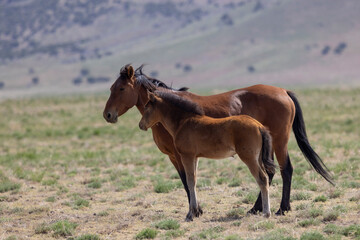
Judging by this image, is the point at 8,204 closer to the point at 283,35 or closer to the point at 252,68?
the point at 252,68

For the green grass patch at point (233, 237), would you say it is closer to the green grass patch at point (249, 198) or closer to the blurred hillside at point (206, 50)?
the green grass patch at point (249, 198)

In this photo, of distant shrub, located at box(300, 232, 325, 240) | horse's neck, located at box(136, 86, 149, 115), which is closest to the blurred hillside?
horse's neck, located at box(136, 86, 149, 115)

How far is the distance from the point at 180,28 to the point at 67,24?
4132 centimetres

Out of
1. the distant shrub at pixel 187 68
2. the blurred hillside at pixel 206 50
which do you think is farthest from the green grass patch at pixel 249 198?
the distant shrub at pixel 187 68

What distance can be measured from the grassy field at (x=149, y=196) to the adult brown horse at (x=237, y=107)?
0.75 meters

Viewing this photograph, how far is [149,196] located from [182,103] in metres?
3.07

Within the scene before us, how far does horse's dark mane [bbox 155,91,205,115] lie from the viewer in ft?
28.5

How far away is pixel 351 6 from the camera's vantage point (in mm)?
152500

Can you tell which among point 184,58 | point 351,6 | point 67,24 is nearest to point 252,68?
point 184,58

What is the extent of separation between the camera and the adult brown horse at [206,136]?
26.3ft

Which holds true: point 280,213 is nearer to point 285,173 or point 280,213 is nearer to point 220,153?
point 285,173

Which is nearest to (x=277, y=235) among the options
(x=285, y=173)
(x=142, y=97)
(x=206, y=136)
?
(x=206, y=136)

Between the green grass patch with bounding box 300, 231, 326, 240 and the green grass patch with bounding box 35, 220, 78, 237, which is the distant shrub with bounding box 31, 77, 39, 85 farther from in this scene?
the green grass patch with bounding box 300, 231, 326, 240

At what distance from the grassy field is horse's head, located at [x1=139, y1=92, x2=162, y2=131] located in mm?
1502
